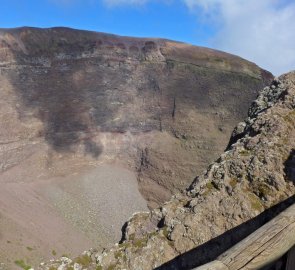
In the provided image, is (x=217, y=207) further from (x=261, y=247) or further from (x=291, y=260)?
(x=261, y=247)

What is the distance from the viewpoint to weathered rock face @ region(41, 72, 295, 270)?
5500 millimetres

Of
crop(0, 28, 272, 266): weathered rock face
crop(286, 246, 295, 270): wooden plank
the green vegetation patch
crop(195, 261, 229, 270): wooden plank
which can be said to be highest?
crop(0, 28, 272, 266): weathered rock face

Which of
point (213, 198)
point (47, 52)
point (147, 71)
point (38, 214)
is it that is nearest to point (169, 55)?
point (147, 71)

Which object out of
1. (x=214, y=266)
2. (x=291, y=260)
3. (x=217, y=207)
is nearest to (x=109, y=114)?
(x=217, y=207)

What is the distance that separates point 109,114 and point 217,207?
43.8 m

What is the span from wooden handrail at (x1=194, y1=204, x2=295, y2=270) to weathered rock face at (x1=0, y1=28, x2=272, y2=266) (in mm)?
36511

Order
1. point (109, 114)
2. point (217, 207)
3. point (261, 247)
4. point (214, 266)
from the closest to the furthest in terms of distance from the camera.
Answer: point (214, 266) → point (261, 247) → point (217, 207) → point (109, 114)

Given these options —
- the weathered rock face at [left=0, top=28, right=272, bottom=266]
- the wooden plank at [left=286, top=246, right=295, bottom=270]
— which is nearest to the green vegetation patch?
the wooden plank at [left=286, top=246, right=295, bottom=270]

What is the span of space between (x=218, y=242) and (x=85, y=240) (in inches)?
1224

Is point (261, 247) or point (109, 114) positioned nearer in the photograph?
point (261, 247)

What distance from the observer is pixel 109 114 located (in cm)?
4912

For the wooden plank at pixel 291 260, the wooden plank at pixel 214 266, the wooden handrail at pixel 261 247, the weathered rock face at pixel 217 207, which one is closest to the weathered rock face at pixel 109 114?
the weathered rock face at pixel 217 207

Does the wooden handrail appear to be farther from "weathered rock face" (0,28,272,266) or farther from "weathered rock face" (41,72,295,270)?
"weathered rock face" (0,28,272,266)

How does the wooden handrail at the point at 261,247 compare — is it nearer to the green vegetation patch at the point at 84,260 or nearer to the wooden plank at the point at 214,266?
the wooden plank at the point at 214,266
